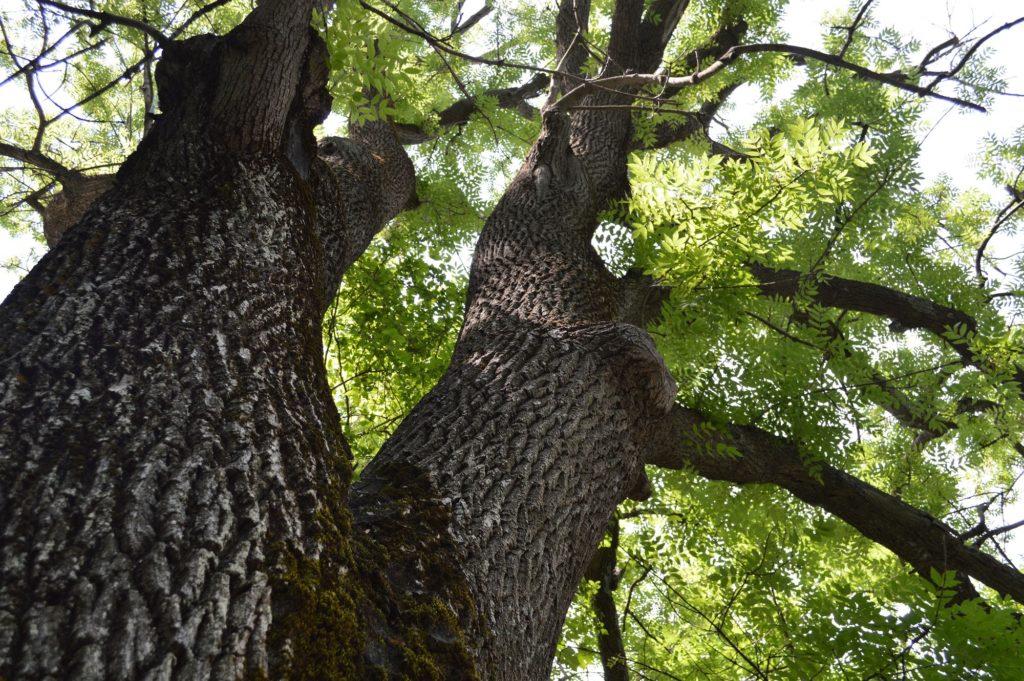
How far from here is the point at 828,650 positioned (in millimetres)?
2836

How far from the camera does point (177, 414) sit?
1537 millimetres

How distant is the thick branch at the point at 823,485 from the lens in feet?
13.3

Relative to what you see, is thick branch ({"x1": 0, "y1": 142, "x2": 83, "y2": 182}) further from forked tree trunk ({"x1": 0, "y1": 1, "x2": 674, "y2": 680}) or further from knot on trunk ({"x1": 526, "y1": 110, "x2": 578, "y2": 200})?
knot on trunk ({"x1": 526, "y1": 110, "x2": 578, "y2": 200})

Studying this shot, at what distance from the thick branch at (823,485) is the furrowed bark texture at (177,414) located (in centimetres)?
254

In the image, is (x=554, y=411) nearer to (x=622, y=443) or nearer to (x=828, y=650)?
(x=622, y=443)

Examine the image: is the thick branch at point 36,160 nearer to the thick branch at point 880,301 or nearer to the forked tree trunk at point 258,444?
the forked tree trunk at point 258,444

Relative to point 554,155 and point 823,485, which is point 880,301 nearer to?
point 823,485

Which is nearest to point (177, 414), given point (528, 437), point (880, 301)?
point (528, 437)

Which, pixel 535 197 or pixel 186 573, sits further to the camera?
pixel 535 197

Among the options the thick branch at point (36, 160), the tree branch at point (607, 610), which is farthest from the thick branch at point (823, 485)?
the thick branch at point (36, 160)

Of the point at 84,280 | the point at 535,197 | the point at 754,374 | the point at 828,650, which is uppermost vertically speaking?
the point at 535,197

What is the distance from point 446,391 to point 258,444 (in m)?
1.11

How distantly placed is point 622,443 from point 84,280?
188 cm

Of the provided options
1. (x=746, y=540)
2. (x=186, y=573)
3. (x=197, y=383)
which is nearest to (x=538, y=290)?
(x=197, y=383)
